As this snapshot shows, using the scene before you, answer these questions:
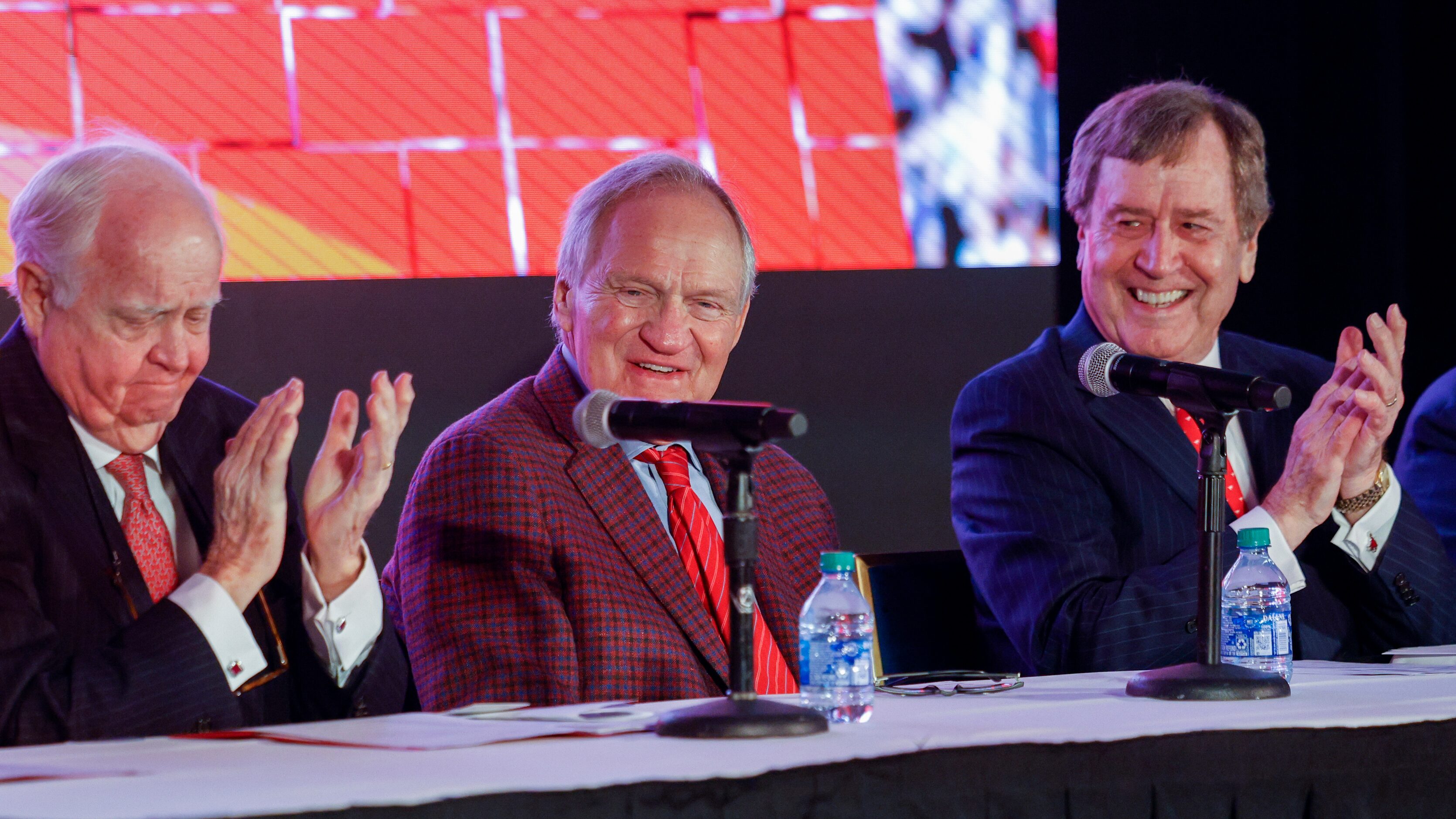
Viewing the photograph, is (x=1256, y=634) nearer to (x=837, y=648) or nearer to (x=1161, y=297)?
(x=837, y=648)

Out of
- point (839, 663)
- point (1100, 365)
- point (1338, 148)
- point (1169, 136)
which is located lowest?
point (839, 663)

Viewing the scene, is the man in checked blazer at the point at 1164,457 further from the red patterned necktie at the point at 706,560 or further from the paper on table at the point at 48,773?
the paper on table at the point at 48,773

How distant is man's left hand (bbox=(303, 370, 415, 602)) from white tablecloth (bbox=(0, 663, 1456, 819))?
0.46 meters

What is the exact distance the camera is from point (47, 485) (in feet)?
6.42

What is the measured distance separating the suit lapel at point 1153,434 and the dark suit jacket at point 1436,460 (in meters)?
0.72

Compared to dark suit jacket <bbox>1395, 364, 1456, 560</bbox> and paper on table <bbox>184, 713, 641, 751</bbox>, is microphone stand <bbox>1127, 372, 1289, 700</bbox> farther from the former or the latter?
dark suit jacket <bbox>1395, 364, 1456, 560</bbox>

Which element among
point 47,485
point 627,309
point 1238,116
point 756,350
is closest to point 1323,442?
point 1238,116

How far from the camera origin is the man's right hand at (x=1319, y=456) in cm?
236

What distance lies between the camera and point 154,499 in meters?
2.10

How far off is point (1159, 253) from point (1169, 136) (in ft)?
0.73

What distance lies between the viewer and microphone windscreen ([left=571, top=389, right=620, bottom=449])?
161 centimetres

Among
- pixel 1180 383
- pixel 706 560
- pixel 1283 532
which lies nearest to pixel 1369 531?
pixel 1283 532

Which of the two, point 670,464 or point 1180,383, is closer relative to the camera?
point 1180,383

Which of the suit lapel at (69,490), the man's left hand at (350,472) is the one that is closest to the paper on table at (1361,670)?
the man's left hand at (350,472)
